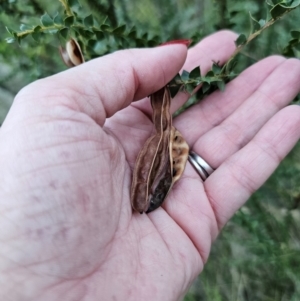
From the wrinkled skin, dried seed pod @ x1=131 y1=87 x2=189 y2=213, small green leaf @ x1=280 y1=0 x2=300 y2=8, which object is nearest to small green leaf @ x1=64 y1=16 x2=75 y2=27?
the wrinkled skin

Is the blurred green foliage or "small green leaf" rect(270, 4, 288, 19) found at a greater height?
"small green leaf" rect(270, 4, 288, 19)

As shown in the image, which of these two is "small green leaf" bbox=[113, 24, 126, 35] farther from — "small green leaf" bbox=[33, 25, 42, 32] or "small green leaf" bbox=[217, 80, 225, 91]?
"small green leaf" bbox=[217, 80, 225, 91]

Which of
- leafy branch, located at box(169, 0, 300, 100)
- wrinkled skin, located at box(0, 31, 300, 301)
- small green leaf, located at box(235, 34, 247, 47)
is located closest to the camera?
wrinkled skin, located at box(0, 31, 300, 301)

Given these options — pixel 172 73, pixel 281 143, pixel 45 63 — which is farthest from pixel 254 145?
pixel 45 63

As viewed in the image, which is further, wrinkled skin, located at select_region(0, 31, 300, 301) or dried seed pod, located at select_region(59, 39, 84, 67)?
dried seed pod, located at select_region(59, 39, 84, 67)

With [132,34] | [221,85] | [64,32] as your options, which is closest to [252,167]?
[221,85]

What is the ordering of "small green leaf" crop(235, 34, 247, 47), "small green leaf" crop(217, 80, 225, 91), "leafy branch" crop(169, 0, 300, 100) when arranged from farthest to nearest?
1. "small green leaf" crop(217, 80, 225, 91)
2. "small green leaf" crop(235, 34, 247, 47)
3. "leafy branch" crop(169, 0, 300, 100)

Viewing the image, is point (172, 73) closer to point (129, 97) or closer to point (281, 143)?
point (129, 97)

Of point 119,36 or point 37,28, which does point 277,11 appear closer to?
point 119,36
